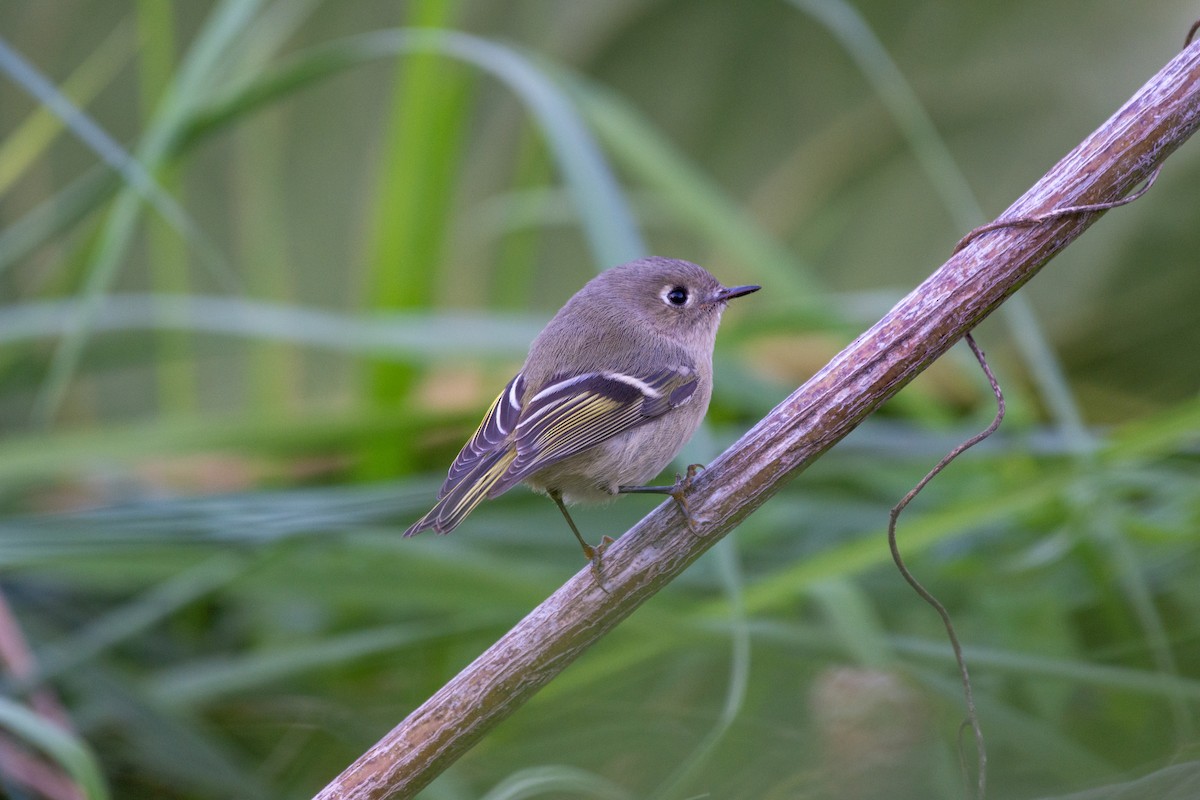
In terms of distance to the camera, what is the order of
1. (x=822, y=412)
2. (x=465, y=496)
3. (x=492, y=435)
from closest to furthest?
(x=822, y=412)
(x=465, y=496)
(x=492, y=435)

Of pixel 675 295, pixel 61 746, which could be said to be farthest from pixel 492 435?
pixel 61 746

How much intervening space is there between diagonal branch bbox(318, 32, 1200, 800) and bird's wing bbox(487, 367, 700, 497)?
8.2 inches

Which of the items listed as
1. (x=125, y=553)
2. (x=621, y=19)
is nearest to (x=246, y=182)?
(x=621, y=19)

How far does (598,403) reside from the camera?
0.98 m

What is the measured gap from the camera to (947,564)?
4.45 ft

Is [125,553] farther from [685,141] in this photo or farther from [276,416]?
[685,141]

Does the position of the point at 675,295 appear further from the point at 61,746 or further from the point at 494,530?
the point at 61,746

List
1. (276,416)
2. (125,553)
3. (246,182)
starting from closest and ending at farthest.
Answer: (125,553) < (276,416) < (246,182)

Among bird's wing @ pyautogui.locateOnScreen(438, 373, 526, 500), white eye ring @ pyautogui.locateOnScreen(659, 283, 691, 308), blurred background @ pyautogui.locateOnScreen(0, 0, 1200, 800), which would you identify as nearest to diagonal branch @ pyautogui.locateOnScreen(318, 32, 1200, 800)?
blurred background @ pyautogui.locateOnScreen(0, 0, 1200, 800)

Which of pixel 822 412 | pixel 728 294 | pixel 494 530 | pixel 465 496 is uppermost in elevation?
pixel 494 530

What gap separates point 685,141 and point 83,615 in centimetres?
193

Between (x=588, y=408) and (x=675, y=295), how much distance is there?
0.19 m

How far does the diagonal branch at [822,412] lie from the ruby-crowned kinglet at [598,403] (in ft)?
0.59

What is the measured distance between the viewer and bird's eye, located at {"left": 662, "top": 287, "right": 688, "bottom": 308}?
3.63ft
